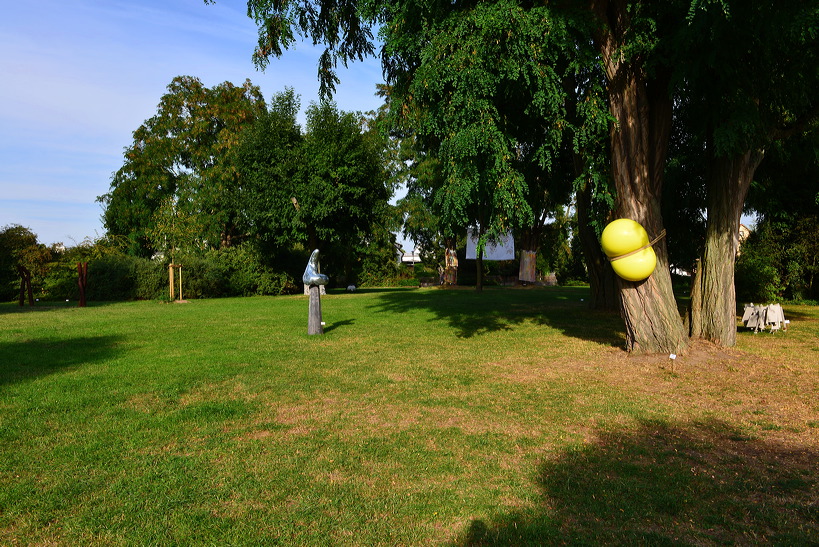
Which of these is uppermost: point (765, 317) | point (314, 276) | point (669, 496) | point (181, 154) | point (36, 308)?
point (181, 154)

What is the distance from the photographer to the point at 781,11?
20.8 feet

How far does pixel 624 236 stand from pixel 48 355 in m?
9.93

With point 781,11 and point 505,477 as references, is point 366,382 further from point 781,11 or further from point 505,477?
point 781,11

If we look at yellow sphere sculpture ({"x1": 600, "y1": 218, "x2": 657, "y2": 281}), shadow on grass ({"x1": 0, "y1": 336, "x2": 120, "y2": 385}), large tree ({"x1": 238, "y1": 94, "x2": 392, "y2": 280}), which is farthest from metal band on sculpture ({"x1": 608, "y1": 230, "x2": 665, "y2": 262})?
large tree ({"x1": 238, "y1": 94, "x2": 392, "y2": 280})

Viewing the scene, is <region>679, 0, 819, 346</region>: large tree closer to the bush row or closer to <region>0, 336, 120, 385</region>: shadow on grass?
<region>0, 336, 120, 385</region>: shadow on grass

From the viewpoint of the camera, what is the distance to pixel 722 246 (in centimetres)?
911

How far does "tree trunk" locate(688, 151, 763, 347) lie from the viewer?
8.97 m

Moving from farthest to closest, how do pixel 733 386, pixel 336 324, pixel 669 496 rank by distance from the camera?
pixel 336 324 → pixel 733 386 → pixel 669 496

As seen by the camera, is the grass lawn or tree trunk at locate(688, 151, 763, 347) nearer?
the grass lawn

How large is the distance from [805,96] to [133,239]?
3985cm

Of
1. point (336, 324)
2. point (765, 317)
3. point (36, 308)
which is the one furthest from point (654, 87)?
point (36, 308)

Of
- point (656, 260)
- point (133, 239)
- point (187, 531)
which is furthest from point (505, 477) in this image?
point (133, 239)

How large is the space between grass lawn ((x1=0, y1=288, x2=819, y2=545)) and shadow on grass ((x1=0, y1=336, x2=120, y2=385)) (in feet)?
0.23

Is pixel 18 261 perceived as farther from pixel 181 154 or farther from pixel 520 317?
pixel 520 317
